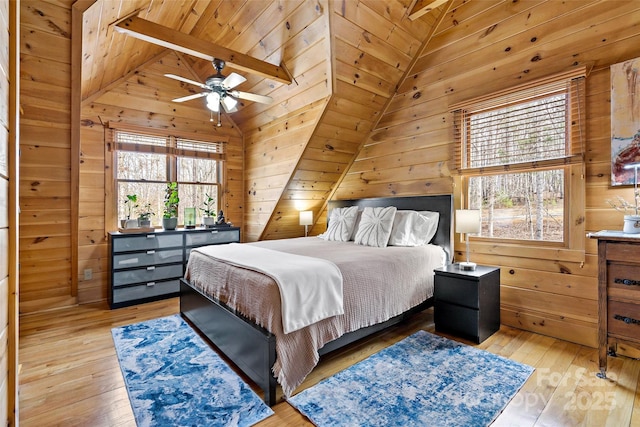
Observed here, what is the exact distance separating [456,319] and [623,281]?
1144 millimetres

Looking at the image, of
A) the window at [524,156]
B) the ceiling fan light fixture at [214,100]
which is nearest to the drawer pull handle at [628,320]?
the window at [524,156]

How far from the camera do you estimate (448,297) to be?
110 inches

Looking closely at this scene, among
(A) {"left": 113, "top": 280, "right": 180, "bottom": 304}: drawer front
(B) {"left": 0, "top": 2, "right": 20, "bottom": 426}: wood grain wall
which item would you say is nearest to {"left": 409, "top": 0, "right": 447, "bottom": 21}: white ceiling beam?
(B) {"left": 0, "top": 2, "right": 20, "bottom": 426}: wood grain wall

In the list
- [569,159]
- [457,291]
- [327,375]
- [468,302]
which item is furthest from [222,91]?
[569,159]

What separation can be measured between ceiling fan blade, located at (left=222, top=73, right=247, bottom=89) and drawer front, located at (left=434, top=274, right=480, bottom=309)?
98.8 inches

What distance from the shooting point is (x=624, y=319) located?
6.73 ft

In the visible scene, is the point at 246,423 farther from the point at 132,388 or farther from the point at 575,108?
the point at 575,108

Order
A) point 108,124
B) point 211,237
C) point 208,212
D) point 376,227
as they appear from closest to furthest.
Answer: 1. point 376,227
2. point 108,124
3. point 211,237
4. point 208,212

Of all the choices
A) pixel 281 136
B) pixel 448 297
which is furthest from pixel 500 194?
pixel 281 136

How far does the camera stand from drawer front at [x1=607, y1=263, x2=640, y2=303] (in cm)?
200

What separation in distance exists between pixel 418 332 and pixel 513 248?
1202 millimetres

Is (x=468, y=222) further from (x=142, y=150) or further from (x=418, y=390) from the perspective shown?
(x=142, y=150)

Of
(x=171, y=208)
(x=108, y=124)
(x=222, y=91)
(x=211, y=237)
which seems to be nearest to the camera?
(x=222, y=91)

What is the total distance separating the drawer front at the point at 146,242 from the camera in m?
3.72
